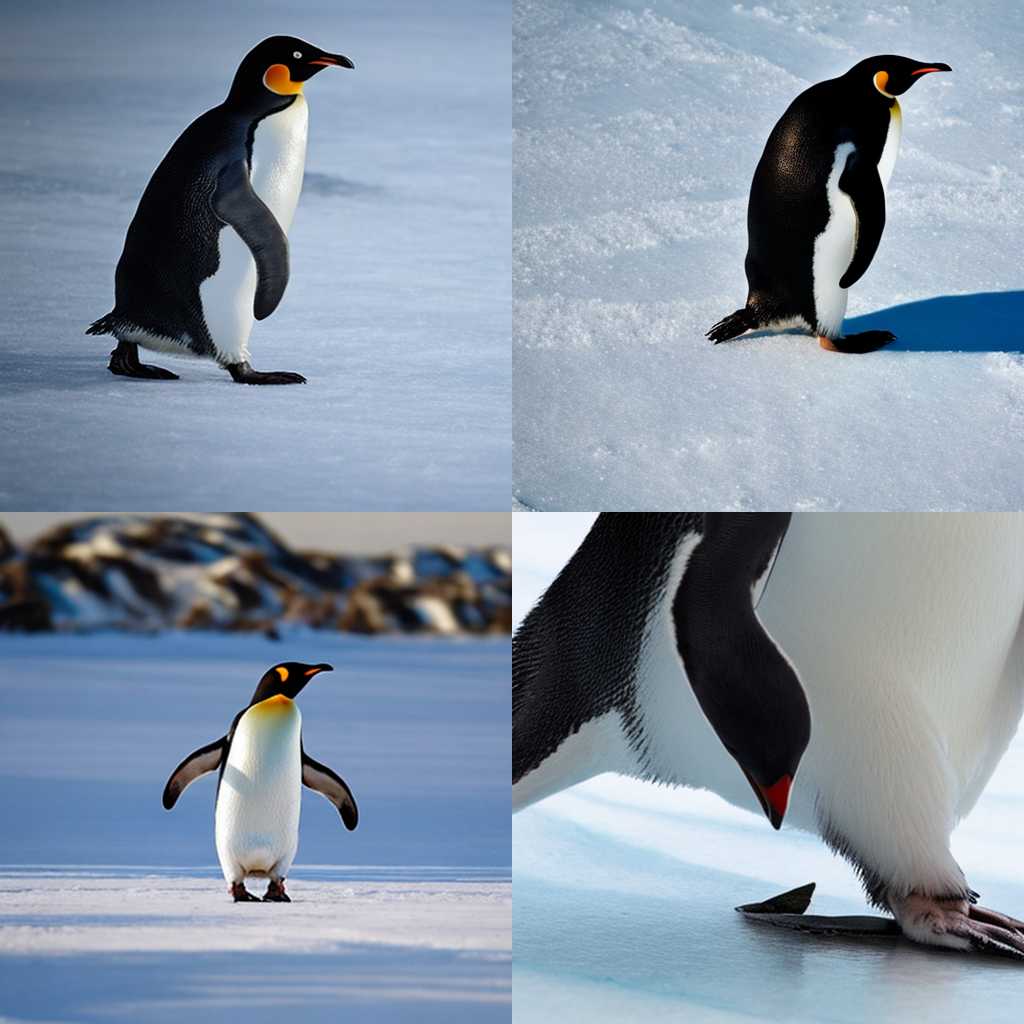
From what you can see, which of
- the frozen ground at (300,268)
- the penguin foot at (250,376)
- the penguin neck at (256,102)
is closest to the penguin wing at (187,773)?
the frozen ground at (300,268)

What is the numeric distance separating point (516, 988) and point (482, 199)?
4.27ft

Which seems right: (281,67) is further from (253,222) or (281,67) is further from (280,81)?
(253,222)

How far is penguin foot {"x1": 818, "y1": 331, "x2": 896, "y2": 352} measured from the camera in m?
2.21

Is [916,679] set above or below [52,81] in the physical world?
below

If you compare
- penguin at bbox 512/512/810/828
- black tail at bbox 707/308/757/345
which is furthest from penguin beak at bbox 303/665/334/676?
black tail at bbox 707/308/757/345

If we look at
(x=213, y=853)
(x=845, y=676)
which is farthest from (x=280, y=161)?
(x=845, y=676)

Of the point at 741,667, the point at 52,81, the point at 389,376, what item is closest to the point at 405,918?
the point at 741,667

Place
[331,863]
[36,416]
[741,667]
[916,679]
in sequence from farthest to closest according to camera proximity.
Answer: [36,416] < [331,863] < [916,679] < [741,667]

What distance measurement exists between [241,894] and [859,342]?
110cm

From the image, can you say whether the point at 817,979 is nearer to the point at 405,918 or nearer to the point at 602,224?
the point at 405,918

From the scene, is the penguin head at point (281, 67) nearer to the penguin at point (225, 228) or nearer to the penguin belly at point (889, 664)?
the penguin at point (225, 228)

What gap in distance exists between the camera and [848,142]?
216 cm

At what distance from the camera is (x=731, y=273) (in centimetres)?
231

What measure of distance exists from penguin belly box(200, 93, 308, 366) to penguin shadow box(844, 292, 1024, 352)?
798 millimetres
